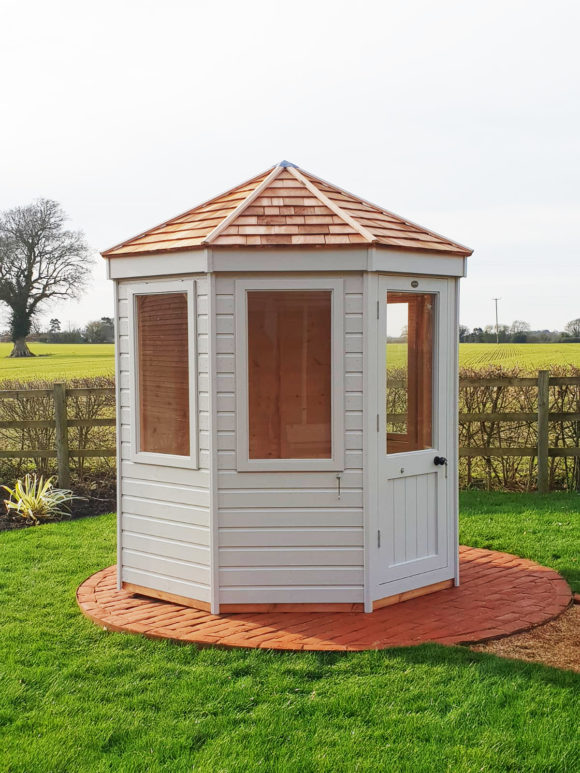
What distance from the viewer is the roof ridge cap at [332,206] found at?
18.6ft

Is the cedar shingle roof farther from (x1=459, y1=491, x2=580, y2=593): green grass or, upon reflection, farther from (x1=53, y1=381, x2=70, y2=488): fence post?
(x1=53, y1=381, x2=70, y2=488): fence post

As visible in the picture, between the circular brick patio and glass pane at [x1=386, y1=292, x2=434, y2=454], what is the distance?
4.03 feet

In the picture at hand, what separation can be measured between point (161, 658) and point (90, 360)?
21335 mm

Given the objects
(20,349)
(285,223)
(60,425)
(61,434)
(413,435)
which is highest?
(285,223)

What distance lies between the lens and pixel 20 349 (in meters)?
27.7

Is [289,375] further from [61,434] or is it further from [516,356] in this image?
[516,356]

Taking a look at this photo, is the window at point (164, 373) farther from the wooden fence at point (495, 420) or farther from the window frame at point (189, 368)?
the wooden fence at point (495, 420)

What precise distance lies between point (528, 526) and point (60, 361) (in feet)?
64.7

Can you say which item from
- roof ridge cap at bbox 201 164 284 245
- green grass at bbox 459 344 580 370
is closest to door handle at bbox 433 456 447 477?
roof ridge cap at bbox 201 164 284 245

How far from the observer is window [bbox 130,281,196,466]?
19.3ft

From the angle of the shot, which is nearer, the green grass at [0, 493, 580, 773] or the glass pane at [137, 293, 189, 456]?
the green grass at [0, 493, 580, 773]

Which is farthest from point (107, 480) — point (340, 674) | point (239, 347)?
point (340, 674)

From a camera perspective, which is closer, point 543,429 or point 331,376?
point 331,376

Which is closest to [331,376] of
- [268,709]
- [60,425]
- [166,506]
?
[166,506]
